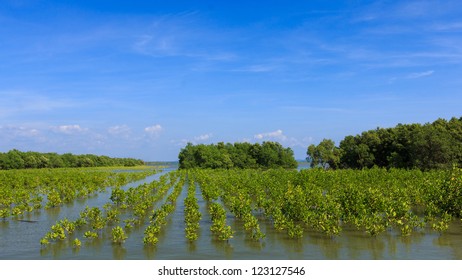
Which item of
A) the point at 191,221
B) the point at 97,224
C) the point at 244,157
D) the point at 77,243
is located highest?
the point at 244,157

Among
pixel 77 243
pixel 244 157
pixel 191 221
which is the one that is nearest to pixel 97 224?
pixel 77 243

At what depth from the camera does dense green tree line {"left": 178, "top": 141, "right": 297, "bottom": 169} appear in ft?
309

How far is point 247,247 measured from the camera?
14.0 metres

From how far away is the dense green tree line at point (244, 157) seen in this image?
9431 centimetres

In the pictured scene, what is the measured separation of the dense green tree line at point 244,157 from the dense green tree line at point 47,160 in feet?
144

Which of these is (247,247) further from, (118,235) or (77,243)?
(77,243)

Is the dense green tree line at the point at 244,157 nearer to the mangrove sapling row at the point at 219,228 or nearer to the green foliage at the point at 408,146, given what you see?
the green foliage at the point at 408,146

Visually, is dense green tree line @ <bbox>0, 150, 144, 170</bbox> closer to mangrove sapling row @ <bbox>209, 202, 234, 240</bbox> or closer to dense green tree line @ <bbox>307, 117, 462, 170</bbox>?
dense green tree line @ <bbox>307, 117, 462, 170</bbox>

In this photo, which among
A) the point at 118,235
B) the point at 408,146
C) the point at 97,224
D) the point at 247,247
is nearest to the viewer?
the point at 247,247

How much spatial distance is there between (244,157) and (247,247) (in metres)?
82.3

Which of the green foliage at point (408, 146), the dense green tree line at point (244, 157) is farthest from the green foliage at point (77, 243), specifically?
the dense green tree line at point (244, 157)

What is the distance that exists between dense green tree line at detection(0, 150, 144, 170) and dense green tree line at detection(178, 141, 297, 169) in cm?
4379

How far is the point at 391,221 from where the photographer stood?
56.7 feet
